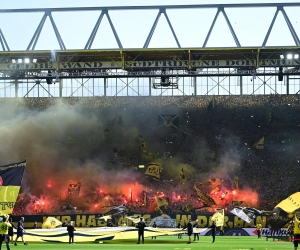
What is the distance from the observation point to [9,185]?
3300cm

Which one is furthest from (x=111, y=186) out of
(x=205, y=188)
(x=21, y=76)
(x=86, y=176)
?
(x=21, y=76)

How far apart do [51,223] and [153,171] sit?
13893 millimetres

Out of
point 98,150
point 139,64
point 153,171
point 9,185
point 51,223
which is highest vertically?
point 139,64

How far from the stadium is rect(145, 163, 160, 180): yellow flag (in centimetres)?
9

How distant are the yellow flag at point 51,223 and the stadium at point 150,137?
2483mm

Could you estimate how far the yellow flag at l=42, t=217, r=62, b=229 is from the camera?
5365cm

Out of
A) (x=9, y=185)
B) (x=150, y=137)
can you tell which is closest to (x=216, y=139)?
(x=150, y=137)

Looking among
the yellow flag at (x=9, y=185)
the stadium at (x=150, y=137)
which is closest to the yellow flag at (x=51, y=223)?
the stadium at (x=150, y=137)

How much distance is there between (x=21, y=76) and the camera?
220 ft

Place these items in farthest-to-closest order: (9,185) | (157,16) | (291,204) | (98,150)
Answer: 1. (98,150)
2. (157,16)
3. (291,204)
4. (9,185)

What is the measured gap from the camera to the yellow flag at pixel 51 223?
53.7 metres

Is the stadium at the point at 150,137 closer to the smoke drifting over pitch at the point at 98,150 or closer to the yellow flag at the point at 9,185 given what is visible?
the smoke drifting over pitch at the point at 98,150

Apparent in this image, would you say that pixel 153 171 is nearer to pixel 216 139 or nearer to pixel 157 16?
pixel 216 139

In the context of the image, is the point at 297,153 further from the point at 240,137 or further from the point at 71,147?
the point at 71,147
